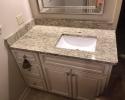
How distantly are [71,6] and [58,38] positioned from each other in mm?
417

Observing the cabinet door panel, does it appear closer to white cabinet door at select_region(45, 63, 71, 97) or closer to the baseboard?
white cabinet door at select_region(45, 63, 71, 97)

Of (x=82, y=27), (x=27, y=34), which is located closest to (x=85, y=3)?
(x=82, y=27)

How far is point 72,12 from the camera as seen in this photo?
1.48 meters

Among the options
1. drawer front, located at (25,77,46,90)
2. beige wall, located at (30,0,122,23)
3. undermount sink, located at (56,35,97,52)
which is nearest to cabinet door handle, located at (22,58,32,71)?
drawer front, located at (25,77,46,90)

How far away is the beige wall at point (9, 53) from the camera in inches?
49.1

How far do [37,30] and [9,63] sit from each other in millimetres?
555

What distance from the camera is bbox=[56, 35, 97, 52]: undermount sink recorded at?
1444 millimetres

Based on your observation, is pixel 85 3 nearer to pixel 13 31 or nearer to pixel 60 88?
pixel 13 31

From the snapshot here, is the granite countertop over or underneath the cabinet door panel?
over

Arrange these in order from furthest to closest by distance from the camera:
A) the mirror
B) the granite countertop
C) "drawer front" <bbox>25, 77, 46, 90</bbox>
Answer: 1. "drawer front" <bbox>25, 77, 46, 90</bbox>
2. the mirror
3. the granite countertop

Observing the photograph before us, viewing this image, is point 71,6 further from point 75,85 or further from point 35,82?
→ point 35,82

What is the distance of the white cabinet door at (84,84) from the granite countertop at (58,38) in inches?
9.3

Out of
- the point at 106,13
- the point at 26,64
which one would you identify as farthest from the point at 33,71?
the point at 106,13

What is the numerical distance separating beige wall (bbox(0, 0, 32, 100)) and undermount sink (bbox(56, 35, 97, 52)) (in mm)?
560
